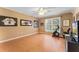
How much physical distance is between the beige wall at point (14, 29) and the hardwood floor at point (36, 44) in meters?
0.17

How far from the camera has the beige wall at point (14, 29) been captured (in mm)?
2590

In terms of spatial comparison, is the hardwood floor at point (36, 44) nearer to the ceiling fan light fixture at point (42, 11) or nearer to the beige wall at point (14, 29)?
the beige wall at point (14, 29)

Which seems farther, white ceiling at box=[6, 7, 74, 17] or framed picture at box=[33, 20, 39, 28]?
framed picture at box=[33, 20, 39, 28]

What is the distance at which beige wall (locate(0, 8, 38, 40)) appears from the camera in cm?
259

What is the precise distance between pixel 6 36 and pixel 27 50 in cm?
70

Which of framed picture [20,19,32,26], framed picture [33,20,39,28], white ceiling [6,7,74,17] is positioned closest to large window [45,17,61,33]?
white ceiling [6,7,74,17]

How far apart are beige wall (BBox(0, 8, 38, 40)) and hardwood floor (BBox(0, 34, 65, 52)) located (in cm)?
17

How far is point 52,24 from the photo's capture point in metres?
2.93

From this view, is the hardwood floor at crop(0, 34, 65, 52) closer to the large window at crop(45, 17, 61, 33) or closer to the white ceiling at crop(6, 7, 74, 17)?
the large window at crop(45, 17, 61, 33)

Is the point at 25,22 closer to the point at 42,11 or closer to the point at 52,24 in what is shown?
the point at 42,11

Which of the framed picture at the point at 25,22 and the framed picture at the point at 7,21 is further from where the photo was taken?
the framed picture at the point at 25,22

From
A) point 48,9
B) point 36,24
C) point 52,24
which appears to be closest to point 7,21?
point 36,24

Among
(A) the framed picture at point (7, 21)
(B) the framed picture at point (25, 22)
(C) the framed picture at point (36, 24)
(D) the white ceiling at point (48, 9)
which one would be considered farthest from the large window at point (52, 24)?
(A) the framed picture at point (7, 21)
